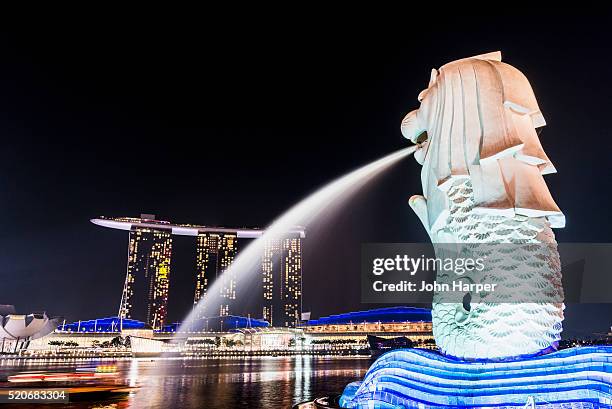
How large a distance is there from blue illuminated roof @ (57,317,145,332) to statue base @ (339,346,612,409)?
96.2 m

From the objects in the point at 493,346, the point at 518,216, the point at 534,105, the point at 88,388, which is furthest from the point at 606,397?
the point at 88,388

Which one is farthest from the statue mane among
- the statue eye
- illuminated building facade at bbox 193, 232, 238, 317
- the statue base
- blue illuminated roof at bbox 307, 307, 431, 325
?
illuminated building facade at bbox 193, 232, 238, 317

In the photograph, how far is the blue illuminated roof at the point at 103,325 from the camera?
99.4m

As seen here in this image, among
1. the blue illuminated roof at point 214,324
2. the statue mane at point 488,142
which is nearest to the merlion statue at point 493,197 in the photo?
the statue mane at point 488,142

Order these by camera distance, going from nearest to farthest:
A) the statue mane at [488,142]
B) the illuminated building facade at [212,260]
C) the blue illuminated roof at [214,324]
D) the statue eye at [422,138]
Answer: the statue mane at [488,142], the statue eye at [422,138], the blue illuminated roof at [214,324], the illuminated building facade at [212,260]

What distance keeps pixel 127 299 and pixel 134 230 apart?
19.4 metres

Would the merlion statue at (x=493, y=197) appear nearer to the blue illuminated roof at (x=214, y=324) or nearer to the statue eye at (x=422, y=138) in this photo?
the statue eye at (x=422, y=138)

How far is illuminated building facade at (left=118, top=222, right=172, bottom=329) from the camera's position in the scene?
4845 inches

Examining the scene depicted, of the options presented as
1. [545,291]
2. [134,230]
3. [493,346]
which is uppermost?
[134,230]

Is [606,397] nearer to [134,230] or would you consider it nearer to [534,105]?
[534,105]

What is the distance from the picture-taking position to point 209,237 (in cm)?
13775

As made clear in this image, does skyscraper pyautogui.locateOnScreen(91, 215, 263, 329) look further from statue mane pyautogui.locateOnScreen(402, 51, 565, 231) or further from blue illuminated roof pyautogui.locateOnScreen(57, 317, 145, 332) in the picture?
statue mane pyautogui.locateOnScreen(402, 51, 565, 231)

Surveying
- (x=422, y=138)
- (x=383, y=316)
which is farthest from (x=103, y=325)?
(x=422, y=138)

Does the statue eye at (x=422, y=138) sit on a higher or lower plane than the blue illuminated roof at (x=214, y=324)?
higher
